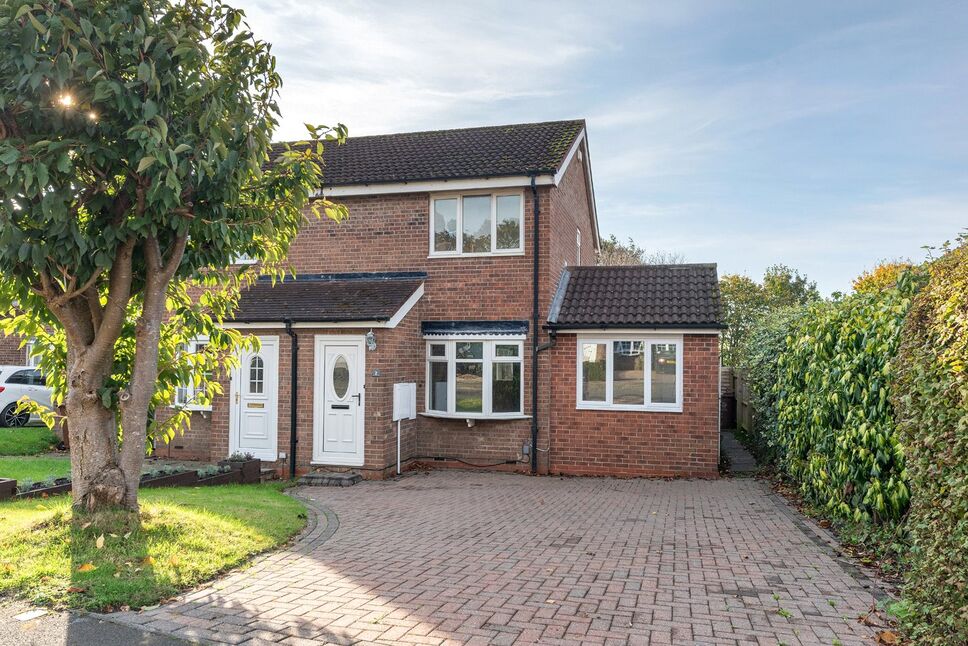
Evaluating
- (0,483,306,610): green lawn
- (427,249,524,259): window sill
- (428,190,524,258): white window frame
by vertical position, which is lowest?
(0,483,306,610): green lawn

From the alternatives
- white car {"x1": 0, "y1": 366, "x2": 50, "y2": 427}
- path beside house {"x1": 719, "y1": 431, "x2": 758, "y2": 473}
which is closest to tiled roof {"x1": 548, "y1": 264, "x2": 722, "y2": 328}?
path beside house {"x1": 719, "y1": 431, "x2": 758, "y2": 473}

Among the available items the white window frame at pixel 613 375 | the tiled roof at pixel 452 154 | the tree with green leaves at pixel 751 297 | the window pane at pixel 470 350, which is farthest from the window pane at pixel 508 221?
the tree with green leaves at pixel 751 297

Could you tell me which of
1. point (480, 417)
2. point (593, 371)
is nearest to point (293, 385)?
point (480, 417)

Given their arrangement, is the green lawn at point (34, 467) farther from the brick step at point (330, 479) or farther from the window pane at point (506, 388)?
the window pane at point (506, 388)

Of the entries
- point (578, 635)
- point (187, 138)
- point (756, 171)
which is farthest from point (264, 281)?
point (578, 635)

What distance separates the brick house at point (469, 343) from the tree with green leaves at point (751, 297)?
56.3ft

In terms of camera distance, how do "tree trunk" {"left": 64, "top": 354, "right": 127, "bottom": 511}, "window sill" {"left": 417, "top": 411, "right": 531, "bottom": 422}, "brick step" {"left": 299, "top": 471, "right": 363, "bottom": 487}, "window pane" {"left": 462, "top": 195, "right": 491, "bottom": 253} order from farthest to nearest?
"window pane" {"left": 462, "top": 195, "right": 491, "bottom": 253} < "window sill" {"left": 417, "top": 411, "right": 531, "bottom": 422} < "brick step" {"left": 299, "top": 471, "right": 363, "bottom": 487} < "tree trunk" {"left": 64, "top": 354, "right": 127, "bottom": 511}

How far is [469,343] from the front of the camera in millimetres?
13977

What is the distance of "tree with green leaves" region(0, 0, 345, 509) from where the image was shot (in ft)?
19.0

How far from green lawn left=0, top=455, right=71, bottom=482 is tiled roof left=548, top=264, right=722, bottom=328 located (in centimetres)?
915

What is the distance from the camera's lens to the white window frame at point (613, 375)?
13016mm

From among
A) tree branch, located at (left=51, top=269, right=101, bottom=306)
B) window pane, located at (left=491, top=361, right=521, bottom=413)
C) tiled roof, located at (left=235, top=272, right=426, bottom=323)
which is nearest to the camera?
tree branch, located at (left=51, top=269, right=101, bottom=306)

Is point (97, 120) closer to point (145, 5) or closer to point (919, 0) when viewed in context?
point (145, 5)

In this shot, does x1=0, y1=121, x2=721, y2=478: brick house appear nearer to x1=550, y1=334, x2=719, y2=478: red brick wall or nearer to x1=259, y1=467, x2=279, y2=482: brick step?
x1=550, y1=334, x2=719, y2=478: red brick wall
